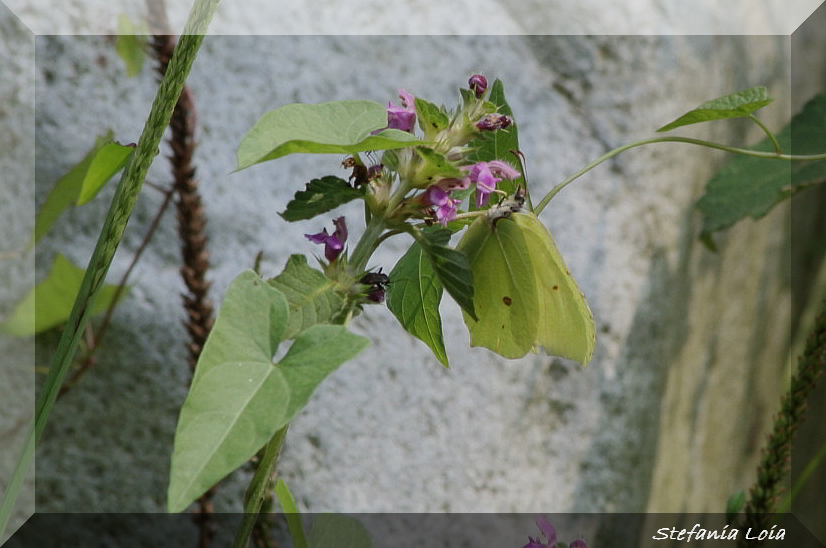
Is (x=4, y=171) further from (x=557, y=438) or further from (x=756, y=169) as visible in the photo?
(x=756, y=169)

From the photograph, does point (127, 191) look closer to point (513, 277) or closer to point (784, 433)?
point (513, 277)

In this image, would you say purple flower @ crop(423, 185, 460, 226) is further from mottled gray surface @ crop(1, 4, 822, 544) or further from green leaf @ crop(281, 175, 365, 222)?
mottled gray surface @ crop(1, 4, 822, 544)

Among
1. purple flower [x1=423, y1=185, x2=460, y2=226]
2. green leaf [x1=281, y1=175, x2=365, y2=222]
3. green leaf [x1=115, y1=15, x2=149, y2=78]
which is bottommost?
green leaf [x1=281, y1=175, x2=365, y2=222]

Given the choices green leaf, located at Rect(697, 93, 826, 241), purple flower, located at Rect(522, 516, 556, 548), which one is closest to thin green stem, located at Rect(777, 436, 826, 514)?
green leaf, located at Rect(697, 93, 826, 241)

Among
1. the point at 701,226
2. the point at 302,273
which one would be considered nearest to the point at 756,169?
the point at 701,226

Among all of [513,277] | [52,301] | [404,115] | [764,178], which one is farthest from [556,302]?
[764,178]

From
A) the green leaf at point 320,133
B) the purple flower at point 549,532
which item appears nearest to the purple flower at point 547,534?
the purple flower at point 549,532
